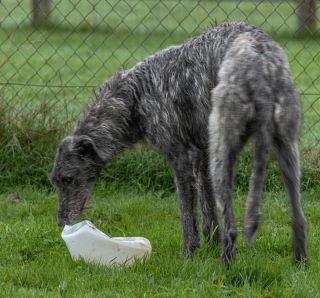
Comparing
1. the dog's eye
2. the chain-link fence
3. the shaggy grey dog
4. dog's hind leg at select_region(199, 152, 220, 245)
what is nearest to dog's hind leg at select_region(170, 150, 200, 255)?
the shaggy grey dog

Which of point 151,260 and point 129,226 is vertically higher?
point 151,260

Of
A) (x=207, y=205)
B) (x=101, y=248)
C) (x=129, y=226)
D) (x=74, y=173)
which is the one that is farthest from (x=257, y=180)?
(x=129, y=226)

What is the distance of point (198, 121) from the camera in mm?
6031

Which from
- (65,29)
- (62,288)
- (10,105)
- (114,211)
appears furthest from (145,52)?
(62,288)

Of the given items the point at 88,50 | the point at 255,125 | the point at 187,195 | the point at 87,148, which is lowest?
the point at 88,50

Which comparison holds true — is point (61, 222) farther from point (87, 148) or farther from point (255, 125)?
point (255, 125)

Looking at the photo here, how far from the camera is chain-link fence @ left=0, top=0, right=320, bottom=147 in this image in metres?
9.05

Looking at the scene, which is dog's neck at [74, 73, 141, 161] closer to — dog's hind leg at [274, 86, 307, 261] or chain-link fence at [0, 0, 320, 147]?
chain-link fence at [0, 0, 320, 147]

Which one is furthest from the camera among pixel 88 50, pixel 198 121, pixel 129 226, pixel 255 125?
pixel 88 50

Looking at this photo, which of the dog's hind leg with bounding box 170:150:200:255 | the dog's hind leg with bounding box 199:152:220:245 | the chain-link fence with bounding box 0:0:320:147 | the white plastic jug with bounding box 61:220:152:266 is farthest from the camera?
the chain-link fence with bounding box 0:0:320:147

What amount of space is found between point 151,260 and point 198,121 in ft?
3.50

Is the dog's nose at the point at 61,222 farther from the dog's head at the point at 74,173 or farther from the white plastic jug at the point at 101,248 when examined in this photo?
the white plastic jug at the point at 101,248

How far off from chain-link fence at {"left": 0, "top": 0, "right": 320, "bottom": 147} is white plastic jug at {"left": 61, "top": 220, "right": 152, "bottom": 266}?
1.97 meters

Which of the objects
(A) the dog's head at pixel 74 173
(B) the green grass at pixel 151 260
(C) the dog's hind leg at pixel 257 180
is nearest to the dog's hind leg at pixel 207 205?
(B) the green grass at pixel 151 260
